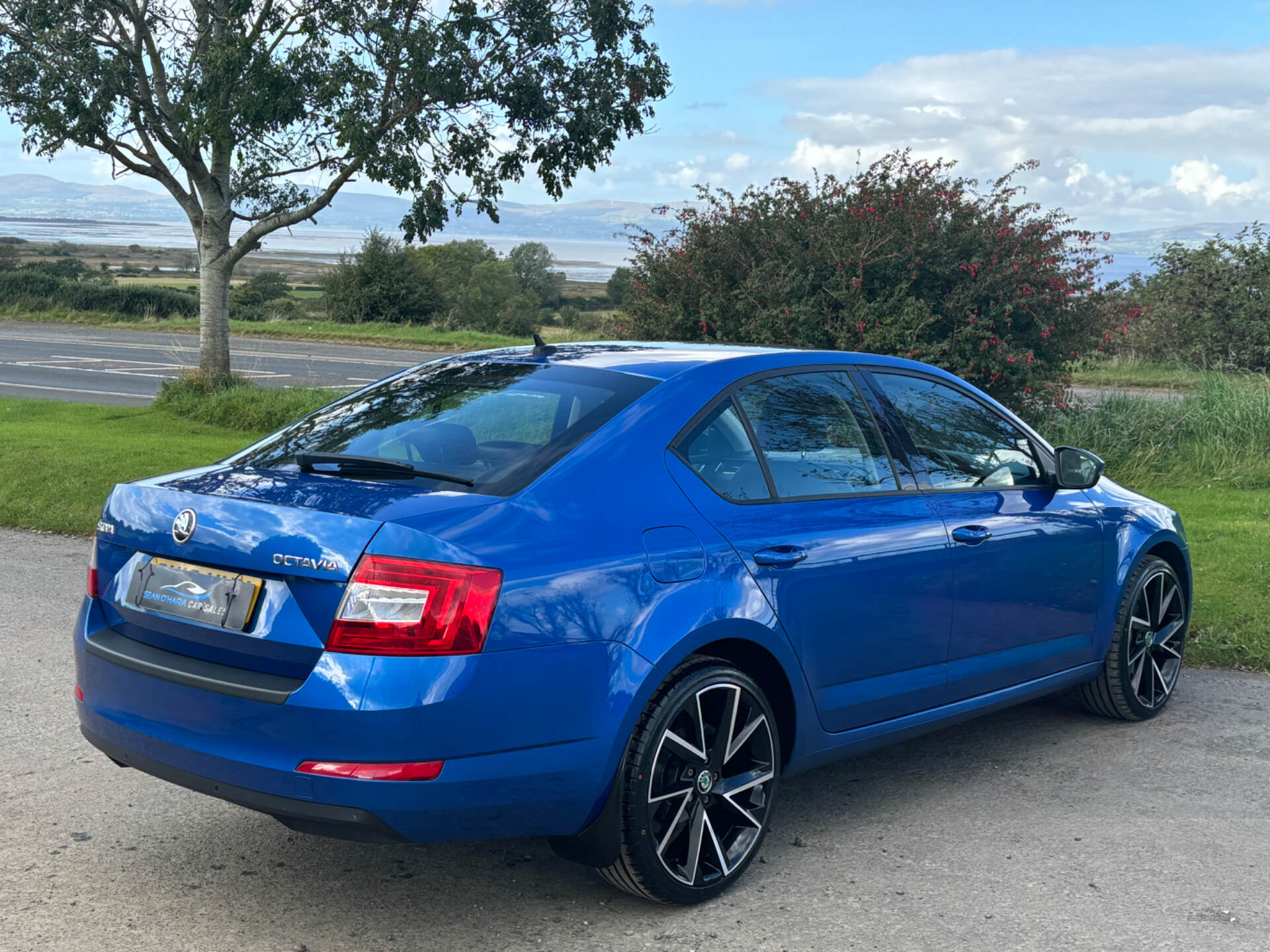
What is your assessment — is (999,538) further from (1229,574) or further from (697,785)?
(1229,574)

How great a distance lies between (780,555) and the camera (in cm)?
410

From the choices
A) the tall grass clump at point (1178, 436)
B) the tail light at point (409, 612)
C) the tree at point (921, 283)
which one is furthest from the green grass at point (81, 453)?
the tall grass clump at point (1178, 436)

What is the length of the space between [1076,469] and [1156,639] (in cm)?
110

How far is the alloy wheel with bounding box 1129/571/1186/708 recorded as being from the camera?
19.0ft

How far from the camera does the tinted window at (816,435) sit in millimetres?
4398

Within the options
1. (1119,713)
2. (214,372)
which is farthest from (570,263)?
(1119,713)

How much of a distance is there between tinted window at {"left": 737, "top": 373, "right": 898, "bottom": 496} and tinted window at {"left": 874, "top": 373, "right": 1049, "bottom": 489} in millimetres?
237

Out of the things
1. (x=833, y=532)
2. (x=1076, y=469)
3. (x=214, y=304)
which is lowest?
(x=833, y=532)

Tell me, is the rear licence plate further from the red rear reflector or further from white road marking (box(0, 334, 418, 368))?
white road marking (box(0, 334, 418, 368))

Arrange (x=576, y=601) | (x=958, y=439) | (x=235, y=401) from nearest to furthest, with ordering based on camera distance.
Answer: (x=576, y=601) → (x=958, y=439) → (x=235, y=401)

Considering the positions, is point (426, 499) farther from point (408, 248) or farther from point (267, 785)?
point (408, 248)

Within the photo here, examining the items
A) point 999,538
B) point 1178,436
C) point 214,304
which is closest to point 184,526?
point 999,538

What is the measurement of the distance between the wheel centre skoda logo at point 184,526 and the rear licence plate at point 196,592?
0.07 meters

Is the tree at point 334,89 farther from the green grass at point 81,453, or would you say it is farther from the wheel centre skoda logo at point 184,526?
the wheel centre skoda logo at point 184,526
